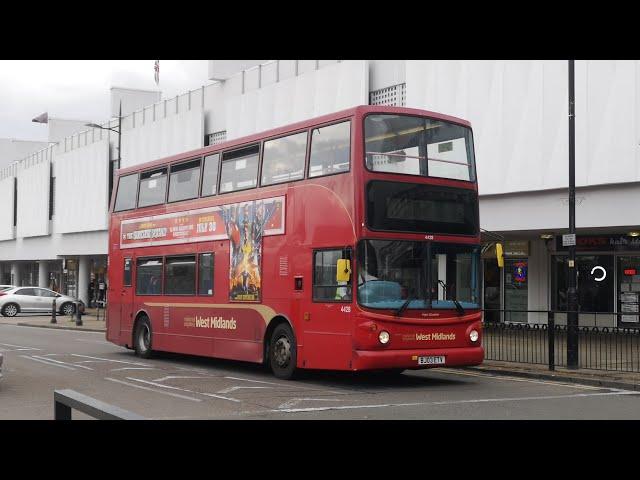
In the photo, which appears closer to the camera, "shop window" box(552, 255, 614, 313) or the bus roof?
the bus roof

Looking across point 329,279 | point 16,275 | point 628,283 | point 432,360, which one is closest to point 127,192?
point 329,279

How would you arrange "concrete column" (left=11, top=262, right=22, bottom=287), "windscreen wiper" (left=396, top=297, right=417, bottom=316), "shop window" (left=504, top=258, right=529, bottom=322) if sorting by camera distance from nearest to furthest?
"windscreen wiper" (left=396, top=297, right=417, bottom=316)
"shop window" (left=504, top=258, right=529, bottom=322)
"concrete column" (left=11, top=262, right=22, bottom=287)

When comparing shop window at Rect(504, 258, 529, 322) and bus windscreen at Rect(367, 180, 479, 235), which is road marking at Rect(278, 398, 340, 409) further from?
shop window at Rect(504, 258, 529, 322)

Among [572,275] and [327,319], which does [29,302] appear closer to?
[327,319]

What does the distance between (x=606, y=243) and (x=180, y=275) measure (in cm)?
1425

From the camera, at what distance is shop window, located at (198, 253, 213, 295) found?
15.5 m

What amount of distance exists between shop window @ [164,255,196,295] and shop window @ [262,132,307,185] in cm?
295

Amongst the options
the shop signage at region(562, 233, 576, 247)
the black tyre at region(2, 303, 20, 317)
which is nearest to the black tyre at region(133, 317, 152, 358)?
the shop signage at region(562, 233, 576, 247)

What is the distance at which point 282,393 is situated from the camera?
38.2ft

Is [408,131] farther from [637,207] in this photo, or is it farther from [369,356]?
[637,207]

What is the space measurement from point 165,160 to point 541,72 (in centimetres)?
1074

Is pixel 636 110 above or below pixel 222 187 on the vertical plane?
above
